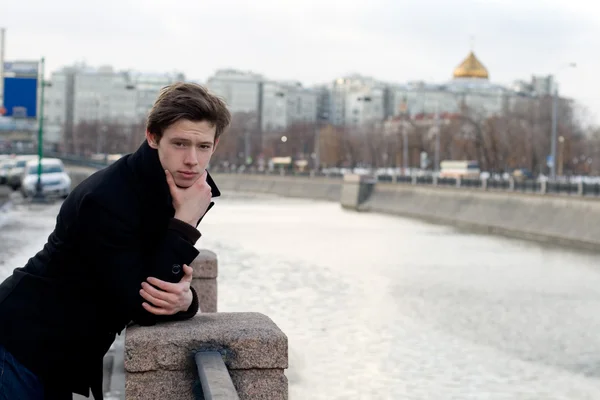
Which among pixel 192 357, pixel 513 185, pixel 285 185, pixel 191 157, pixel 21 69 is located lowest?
pixel 285 185

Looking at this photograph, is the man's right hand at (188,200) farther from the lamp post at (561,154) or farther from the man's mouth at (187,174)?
the lamp post at (561,154)

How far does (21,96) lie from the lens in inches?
1863

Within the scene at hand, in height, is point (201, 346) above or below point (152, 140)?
below

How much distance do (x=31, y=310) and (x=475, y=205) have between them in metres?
38.2

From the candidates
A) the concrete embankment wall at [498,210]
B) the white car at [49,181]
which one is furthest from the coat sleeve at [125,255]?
the white car at [49,181]

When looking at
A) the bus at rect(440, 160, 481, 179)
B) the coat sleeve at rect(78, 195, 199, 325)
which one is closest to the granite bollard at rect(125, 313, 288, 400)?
the coat sleeve at rect(78, 195, 199, 325)

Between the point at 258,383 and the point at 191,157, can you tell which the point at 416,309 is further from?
the point at 191,157

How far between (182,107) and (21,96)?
4583cm

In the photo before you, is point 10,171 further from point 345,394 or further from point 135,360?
point 135,360

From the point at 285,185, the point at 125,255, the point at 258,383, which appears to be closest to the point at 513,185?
the point at 258,383

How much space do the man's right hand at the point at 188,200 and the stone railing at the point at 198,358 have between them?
0.38 metres

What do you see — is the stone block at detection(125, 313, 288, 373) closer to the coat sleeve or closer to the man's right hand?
the coat sleeve

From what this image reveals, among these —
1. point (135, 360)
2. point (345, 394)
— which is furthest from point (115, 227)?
point (345, 394)

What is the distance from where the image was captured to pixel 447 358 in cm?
1150
